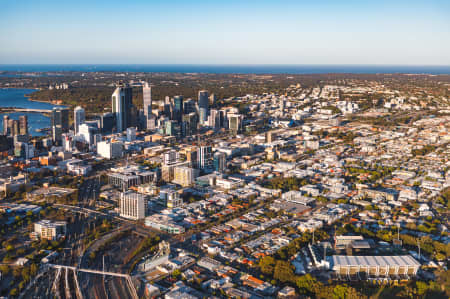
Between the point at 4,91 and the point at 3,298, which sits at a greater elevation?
the point at 4,91

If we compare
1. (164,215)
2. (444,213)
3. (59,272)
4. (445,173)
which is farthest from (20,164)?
(445,173)

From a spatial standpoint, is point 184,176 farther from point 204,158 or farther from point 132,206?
point 132,206

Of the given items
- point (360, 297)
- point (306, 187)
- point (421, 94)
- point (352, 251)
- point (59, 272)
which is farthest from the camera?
point (421, 94)

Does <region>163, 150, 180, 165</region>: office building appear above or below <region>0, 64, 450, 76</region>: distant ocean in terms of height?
below

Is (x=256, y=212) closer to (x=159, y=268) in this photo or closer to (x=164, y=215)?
(x=164, y=215)

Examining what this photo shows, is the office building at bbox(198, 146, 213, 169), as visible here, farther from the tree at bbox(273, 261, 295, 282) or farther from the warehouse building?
the warehouse building

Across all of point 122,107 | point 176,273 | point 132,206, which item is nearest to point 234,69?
point 122,107

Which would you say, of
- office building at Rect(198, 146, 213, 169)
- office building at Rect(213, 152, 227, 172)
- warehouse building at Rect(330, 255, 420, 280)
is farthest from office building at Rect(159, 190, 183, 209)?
warehouse building at Rect(330, 255, 420, 280)
